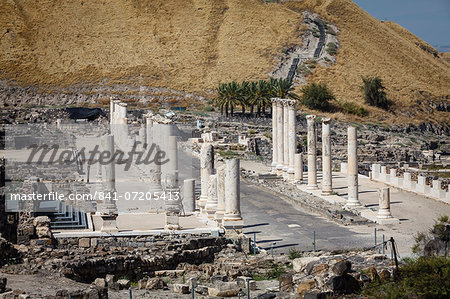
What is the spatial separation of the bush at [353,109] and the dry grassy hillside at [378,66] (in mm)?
3164

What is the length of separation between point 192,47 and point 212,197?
3852 inches

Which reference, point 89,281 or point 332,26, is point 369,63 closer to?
point 332,26

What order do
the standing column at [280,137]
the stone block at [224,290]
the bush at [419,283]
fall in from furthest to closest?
the standing column at [280,137]
the stone block at [224,290]
the bush at [419,283]

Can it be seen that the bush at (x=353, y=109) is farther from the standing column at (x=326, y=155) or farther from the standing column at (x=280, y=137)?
the standing column at (x=326, y=155)

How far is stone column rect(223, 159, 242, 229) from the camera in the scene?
81.8 ft

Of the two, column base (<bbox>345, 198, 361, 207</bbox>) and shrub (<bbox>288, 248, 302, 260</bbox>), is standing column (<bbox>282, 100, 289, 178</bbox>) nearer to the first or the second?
column base (<bbox>345, 198, 361, 207</bbox>)

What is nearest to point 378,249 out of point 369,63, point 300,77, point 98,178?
point 98,178

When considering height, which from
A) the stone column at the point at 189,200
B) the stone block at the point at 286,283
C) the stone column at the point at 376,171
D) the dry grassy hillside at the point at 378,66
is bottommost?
the stone block at the point at 286,283

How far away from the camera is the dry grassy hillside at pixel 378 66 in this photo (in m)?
103

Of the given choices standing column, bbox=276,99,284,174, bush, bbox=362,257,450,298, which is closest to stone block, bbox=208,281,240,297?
bush, bbox=362,257,450,298

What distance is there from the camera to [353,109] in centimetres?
9069

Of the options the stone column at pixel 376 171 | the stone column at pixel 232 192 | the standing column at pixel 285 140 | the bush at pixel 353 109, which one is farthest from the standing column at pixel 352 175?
the bush at pixel 353 109

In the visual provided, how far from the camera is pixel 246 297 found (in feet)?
56.1

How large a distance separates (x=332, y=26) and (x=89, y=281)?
4560 inches
